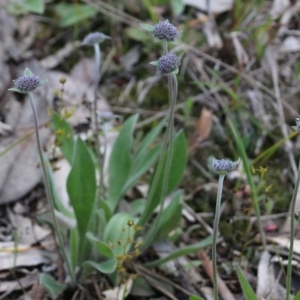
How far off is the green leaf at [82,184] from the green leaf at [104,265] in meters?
0.14

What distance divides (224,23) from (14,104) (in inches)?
51.5

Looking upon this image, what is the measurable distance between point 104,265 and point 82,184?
0.91 ft

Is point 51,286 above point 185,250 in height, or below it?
below

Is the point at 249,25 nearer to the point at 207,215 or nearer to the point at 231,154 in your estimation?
the point at 231,154

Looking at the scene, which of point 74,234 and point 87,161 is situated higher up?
point 87,161

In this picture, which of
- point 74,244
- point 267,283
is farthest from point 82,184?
point 267,283

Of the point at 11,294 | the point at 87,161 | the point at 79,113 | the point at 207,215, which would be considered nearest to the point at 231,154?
the point at 207,215

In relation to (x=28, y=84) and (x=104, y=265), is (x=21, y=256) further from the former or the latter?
(x=28, y=84)

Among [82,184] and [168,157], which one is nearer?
[168,157]

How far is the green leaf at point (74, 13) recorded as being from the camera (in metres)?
3.14

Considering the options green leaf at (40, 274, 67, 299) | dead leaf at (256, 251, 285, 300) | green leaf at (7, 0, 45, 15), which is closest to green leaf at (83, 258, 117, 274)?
green leaf at (40, 274, 67, 299)

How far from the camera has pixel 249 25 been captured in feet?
10.4

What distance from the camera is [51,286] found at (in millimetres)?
1892

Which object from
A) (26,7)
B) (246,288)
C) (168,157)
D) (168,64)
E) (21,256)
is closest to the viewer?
(168,64)
